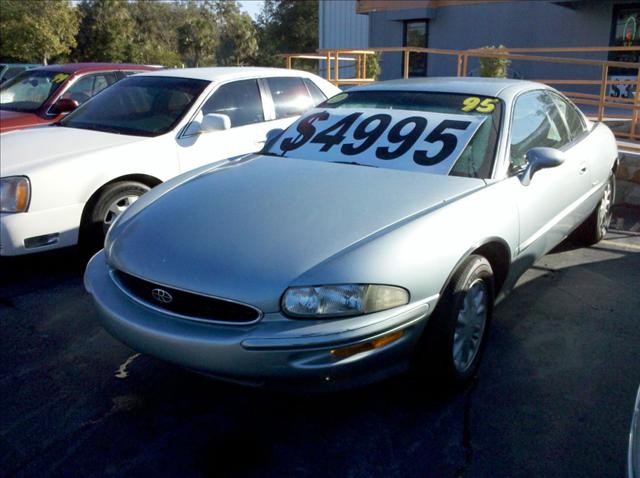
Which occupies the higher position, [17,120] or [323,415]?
[17,120]

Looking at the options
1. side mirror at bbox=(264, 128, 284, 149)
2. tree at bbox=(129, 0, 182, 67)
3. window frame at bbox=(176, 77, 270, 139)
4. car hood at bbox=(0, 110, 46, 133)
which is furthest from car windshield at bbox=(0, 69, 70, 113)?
tree at bbox=(129, 0, 182, 67)

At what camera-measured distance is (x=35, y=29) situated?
921 inches

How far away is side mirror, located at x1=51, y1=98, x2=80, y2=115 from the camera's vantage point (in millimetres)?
7387

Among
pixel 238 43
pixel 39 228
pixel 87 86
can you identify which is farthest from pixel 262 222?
pixel 238 43

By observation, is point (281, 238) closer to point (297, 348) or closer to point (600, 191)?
point (297, 348)

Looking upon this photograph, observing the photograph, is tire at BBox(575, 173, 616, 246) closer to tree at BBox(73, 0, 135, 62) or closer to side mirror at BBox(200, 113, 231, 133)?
side mirror at BBox(200, 113, 231, 133)

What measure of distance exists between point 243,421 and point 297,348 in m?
0.72

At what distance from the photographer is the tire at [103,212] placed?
15.9 feet

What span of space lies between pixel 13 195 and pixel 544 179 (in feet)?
11.5

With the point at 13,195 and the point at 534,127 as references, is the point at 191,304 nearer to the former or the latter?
the point at 13,195

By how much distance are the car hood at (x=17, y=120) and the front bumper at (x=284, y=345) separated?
5079 millimetres

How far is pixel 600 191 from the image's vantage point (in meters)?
5.16

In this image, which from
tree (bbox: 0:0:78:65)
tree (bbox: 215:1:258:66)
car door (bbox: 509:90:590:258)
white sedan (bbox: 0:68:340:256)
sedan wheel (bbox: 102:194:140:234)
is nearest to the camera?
car door (bbox: 509:90:590:258)

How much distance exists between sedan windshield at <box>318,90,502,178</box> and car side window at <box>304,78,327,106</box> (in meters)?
2.00
